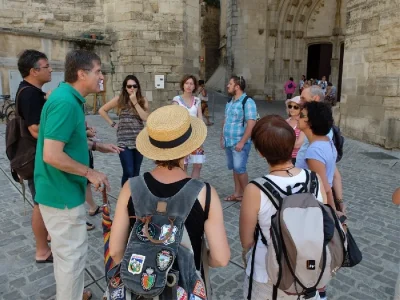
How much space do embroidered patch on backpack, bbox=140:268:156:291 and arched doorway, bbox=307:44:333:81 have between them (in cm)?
2069

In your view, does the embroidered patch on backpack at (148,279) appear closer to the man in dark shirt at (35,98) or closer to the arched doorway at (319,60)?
the man in dark shirt at (35,98)

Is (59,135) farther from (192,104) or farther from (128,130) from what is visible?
(192,104)

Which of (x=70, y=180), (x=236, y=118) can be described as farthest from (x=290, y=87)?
(x=70, y=180)

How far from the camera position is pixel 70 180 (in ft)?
7.00

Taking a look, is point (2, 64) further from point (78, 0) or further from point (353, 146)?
point (353, 146)

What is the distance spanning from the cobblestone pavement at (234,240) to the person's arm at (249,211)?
1.20m

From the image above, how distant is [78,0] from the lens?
512 inches

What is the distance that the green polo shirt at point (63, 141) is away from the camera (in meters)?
1.96

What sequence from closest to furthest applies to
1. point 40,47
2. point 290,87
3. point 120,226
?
point 120,226 → point 40,47 → point 290,87

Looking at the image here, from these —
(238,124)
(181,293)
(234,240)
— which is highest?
(238,124)

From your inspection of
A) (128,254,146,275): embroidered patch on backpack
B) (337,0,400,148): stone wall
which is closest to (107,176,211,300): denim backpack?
(128,254,146,275): embroidered patch on backpack

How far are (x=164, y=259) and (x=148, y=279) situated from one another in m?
0.09

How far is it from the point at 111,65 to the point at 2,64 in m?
3.46

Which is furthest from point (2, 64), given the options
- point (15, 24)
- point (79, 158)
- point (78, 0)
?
point (79, 158)
